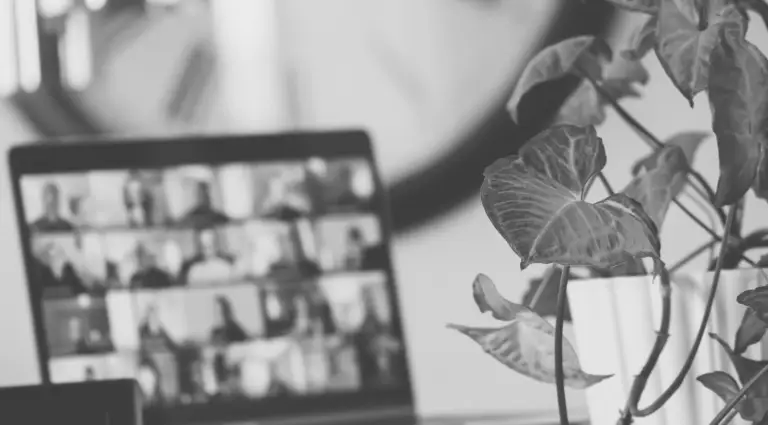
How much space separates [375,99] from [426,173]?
0.32ft

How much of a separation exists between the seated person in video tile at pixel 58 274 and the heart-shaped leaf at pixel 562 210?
0.47 metres

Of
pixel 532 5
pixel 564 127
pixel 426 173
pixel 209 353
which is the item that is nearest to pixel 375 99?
pixel 426 173

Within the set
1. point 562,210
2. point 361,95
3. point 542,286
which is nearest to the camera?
point 562,210

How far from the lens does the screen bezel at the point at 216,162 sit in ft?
2.63

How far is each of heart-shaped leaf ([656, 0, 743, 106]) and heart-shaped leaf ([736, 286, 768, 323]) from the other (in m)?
0.13

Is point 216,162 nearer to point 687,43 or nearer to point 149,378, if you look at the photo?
point 149,378

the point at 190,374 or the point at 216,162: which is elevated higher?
the point at 216,162

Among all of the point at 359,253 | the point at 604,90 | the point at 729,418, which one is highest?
the point at 604,90

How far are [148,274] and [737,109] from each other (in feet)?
1.77

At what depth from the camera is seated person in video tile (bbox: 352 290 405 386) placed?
0.84 metres

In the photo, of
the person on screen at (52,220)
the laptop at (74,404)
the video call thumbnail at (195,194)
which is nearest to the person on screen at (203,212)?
the video call thumbnail at (195,194)

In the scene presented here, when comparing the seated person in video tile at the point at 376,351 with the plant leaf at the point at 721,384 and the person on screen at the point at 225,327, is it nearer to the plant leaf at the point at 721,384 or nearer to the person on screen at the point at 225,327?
the person on screen at the point at 225,327

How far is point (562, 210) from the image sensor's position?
47cm

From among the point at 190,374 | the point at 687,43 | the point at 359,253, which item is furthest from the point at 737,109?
the point at 190,374
